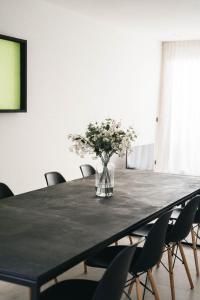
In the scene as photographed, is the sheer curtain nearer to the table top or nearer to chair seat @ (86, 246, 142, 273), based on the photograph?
the table top

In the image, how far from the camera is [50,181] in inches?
168

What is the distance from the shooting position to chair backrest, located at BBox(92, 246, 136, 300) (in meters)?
2.01

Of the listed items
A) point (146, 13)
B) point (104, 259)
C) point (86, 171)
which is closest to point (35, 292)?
point (104, 259)

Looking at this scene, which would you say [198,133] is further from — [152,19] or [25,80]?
[25,80]

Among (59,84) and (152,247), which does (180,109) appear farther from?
(152,247)

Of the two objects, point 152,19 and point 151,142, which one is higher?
point 152,19

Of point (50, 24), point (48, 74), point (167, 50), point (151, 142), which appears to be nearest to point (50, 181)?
point (48, 74)

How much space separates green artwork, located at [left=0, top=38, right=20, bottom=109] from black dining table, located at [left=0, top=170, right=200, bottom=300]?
1.35 metres

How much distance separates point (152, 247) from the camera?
274 centimetres

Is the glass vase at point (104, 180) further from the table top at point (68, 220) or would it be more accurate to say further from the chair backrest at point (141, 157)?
the chair backrest at point (141, 157)

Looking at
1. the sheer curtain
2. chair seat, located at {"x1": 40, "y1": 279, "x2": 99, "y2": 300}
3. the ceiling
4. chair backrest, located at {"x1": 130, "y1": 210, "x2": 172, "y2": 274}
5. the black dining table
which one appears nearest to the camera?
the black dining table

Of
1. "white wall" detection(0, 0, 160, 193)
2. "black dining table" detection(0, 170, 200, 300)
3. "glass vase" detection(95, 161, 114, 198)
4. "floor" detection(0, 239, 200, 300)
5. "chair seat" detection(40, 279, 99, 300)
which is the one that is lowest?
"floor" detection(0, 239, 200, 300)

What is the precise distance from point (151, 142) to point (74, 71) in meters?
3.22

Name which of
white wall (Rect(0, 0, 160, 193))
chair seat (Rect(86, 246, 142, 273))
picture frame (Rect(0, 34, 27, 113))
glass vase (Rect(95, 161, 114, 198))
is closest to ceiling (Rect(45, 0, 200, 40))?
white wall (Rect(0, 0, 160, 193))
